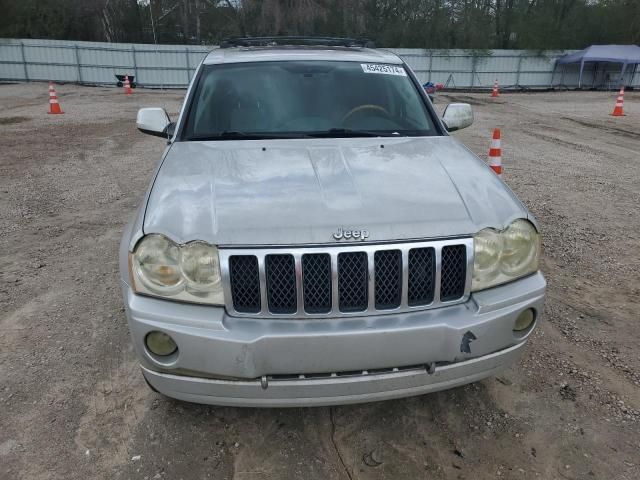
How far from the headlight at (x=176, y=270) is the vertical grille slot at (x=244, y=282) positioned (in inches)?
2.3

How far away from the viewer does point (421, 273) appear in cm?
214

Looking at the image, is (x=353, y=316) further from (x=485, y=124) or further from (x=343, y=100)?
(x=485, y=124)

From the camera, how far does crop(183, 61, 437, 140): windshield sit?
10.7 feet

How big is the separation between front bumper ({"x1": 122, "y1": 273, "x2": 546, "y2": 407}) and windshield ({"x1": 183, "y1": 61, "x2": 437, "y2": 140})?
1.50 meters

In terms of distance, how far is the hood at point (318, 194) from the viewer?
2.10m

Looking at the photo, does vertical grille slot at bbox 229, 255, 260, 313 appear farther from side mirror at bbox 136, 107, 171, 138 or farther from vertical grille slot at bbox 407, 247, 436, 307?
side mirror at bbox 136, 107, 171, 138

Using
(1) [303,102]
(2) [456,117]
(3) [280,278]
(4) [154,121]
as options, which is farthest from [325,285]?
(2) [456,117]

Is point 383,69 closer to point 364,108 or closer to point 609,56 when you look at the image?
point 364,108

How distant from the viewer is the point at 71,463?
228 centimetres

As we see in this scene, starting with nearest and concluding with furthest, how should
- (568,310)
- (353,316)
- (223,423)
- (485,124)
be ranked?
1. (353,316)
2. (223,423)
3. (568,310)
4. (485,124)

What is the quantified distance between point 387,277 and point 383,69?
2188mm

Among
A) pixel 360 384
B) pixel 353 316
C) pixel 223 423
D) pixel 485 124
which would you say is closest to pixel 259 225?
pixel 353 316

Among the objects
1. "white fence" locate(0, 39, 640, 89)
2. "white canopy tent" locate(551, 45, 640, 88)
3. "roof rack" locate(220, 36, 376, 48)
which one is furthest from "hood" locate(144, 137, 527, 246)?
"white canopy tent" locate(551, 45, 640, 88)

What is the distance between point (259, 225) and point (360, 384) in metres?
0.78
